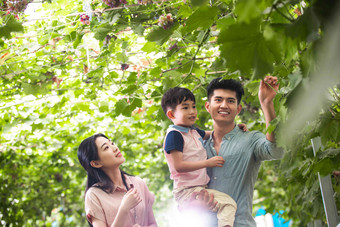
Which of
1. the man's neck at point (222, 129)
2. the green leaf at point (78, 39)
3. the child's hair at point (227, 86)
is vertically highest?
the green leaf at point (78, 39)

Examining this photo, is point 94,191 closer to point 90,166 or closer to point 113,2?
point 90,166

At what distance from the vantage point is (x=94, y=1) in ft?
9.75

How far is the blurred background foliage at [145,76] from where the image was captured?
77cm

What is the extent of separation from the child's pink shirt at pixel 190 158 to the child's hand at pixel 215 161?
0.38ft

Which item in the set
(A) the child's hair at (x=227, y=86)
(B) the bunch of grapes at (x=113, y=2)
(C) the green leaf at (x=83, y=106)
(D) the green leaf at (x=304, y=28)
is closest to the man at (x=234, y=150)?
(A) the child's hair at (x=227, y=86)

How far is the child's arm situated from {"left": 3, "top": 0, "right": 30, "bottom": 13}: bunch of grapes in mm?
1183

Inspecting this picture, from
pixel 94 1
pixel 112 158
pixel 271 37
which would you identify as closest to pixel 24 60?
pixel 94 1

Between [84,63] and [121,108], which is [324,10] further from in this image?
[84,63]

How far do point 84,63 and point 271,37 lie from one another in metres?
3.26

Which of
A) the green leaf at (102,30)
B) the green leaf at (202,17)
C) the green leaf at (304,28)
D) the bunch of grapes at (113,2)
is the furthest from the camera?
the green leaf at (102,30)

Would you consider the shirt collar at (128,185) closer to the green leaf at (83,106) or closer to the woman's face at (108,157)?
the woman's face at (108,157)

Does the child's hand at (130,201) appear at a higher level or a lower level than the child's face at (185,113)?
lower

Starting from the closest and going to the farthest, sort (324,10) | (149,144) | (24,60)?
1. (324,10)
2. (24,60)
3. (149,144)

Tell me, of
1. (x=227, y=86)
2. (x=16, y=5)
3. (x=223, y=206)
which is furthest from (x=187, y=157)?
(x=16, y=5)
